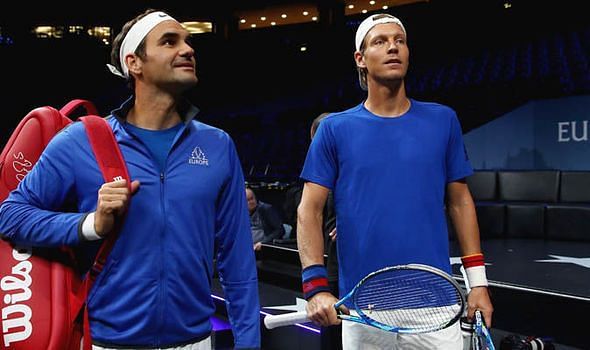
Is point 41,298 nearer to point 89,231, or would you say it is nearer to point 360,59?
point 89,231

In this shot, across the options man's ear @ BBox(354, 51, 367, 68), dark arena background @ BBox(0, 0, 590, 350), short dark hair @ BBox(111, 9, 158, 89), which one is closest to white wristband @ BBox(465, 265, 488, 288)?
man's ear @ BBox(354, 51, 367, 68)

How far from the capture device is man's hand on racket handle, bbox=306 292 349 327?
1978 mm

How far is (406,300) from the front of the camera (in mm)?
2002

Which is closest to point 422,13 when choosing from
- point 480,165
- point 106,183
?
point 480,165

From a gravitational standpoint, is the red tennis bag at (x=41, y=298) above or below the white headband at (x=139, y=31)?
below

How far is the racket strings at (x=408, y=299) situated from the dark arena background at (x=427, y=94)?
1.80 m

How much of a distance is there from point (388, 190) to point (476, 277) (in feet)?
1.32

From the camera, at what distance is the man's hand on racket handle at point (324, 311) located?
1978 millimetres

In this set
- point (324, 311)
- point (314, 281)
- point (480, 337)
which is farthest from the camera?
A: point (314, 281)

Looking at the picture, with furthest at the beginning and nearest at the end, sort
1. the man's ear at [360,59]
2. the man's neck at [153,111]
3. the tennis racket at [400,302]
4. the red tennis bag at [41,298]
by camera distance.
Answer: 1. the man's ear at [360,59]
2. the tennis racket at [400,302]
3. the man's neck at [153,111]
4. the red tennis bag at [41,298]

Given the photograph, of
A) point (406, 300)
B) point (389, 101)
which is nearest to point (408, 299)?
point (406, 300)

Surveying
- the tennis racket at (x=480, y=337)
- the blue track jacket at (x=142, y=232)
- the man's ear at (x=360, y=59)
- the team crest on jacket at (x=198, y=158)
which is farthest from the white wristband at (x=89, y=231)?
the man's ear at (x=360, y=59)

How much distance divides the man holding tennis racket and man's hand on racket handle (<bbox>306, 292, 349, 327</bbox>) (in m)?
0.02

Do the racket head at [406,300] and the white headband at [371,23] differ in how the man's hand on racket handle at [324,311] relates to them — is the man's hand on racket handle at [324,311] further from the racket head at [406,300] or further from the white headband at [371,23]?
the white headband at [371,23]
